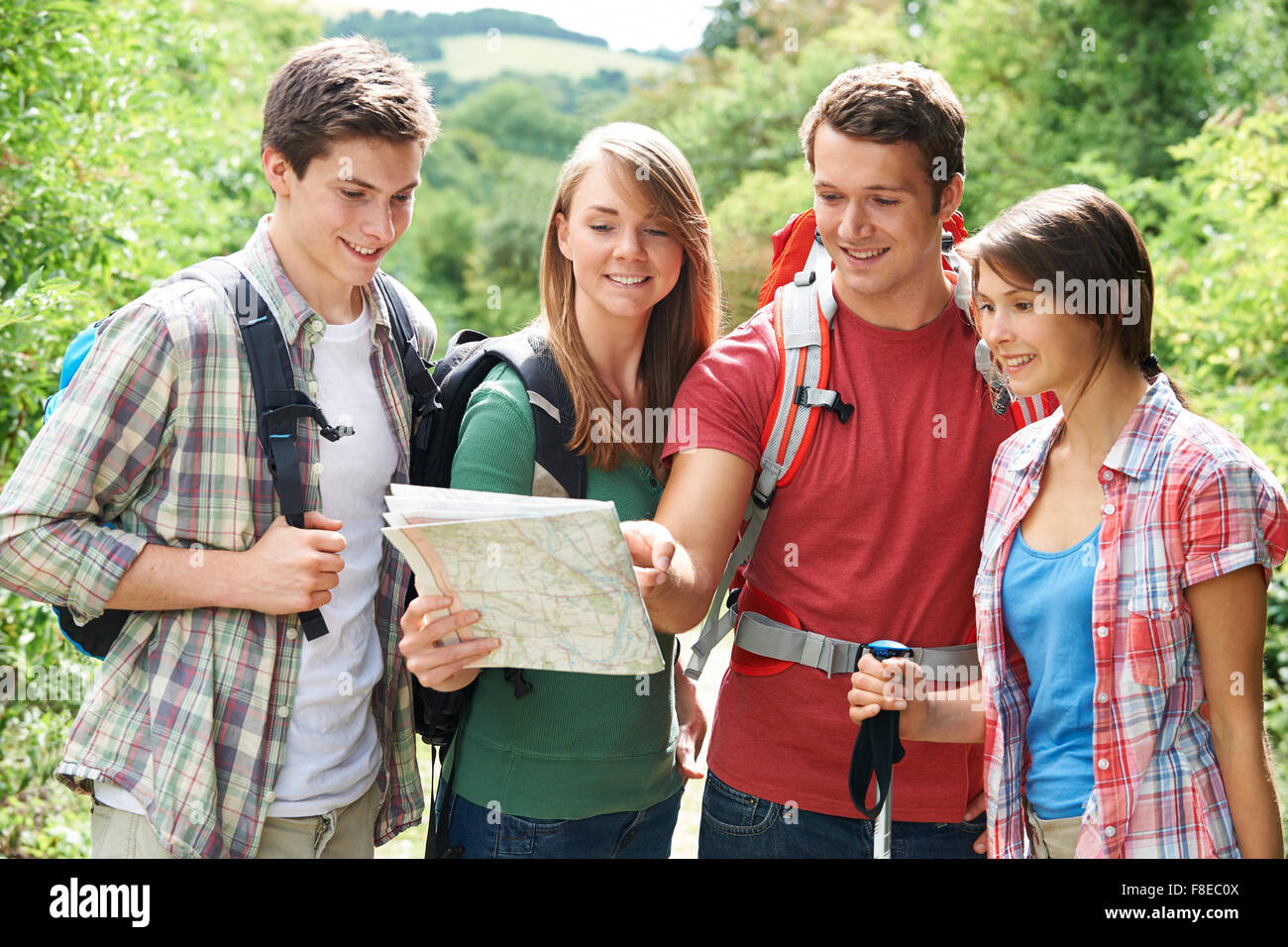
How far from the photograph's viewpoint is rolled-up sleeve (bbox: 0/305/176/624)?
2201mm

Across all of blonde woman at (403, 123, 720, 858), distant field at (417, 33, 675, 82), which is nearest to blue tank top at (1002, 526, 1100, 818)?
blonde woman at (403, 123, 720, 858)

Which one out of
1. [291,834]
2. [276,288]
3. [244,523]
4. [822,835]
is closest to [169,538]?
[244,523]

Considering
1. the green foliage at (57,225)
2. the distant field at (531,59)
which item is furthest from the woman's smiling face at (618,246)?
the distant field at (531,59)

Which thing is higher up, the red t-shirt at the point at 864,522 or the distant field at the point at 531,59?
the distant field at the point at 531,59

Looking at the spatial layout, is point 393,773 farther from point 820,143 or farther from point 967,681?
point 820,143

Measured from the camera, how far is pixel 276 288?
98.0 inches

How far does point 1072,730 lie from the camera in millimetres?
2293

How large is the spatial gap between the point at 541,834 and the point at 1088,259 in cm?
169

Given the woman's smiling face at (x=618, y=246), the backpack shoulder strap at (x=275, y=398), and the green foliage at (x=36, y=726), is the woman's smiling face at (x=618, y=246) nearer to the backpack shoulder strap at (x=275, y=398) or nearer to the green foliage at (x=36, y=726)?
the backpack shoulder strap at (x=275, y=398)

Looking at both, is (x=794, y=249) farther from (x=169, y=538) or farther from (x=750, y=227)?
(x=750, y=227)

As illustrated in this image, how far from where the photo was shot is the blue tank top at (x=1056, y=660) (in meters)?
2.26

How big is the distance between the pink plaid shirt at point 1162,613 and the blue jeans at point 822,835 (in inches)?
18.6

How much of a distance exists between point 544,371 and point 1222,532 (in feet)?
4.67
